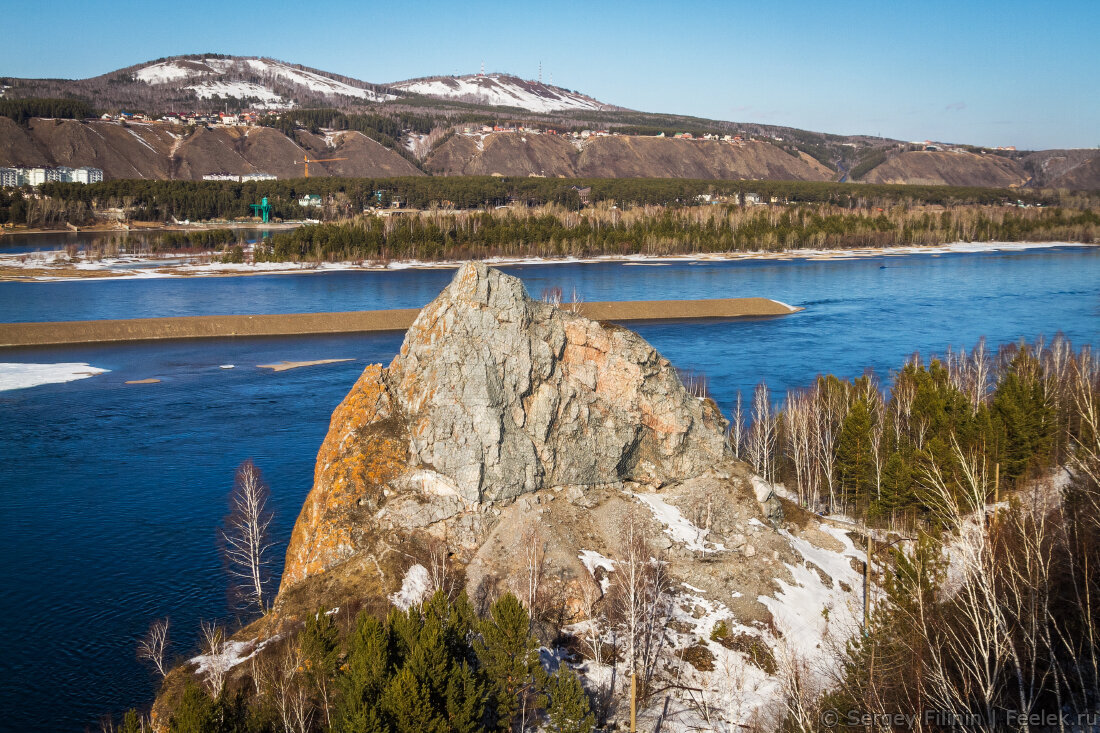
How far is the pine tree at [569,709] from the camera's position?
11438mm

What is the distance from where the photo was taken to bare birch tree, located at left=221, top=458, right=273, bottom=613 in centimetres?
1877

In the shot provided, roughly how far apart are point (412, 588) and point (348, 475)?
2637mm

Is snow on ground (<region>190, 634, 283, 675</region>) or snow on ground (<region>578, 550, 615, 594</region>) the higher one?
snow on ground (<region>578, 550, 615, 594</region>)

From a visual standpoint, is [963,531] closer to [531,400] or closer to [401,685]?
[401,685]

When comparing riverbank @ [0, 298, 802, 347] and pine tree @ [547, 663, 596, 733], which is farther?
riverbank @ [0, 298, 802, 347]

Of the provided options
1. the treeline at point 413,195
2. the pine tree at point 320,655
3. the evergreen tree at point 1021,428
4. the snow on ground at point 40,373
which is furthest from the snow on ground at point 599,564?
the treeline at point 413,195

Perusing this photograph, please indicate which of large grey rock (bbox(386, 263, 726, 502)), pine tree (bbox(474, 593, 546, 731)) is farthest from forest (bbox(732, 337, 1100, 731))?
large grey rock (bbox(386, 263, 726, 502))

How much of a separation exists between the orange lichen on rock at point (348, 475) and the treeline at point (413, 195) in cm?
12746

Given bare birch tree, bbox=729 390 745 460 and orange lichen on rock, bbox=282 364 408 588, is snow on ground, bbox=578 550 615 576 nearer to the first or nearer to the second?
orange lichen on rock, bbox=282 364 408 588

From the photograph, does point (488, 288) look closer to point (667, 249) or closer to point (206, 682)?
point (206, 682)

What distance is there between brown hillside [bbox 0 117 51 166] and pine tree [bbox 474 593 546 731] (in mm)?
204037

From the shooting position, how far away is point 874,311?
65.8 m

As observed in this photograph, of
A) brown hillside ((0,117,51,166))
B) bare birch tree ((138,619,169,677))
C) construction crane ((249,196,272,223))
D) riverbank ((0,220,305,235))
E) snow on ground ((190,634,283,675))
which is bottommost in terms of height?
bare birch tree ((138,619,169,677))

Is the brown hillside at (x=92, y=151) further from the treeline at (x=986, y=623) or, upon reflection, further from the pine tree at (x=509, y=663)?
the treeline at (x=986, y=623)
